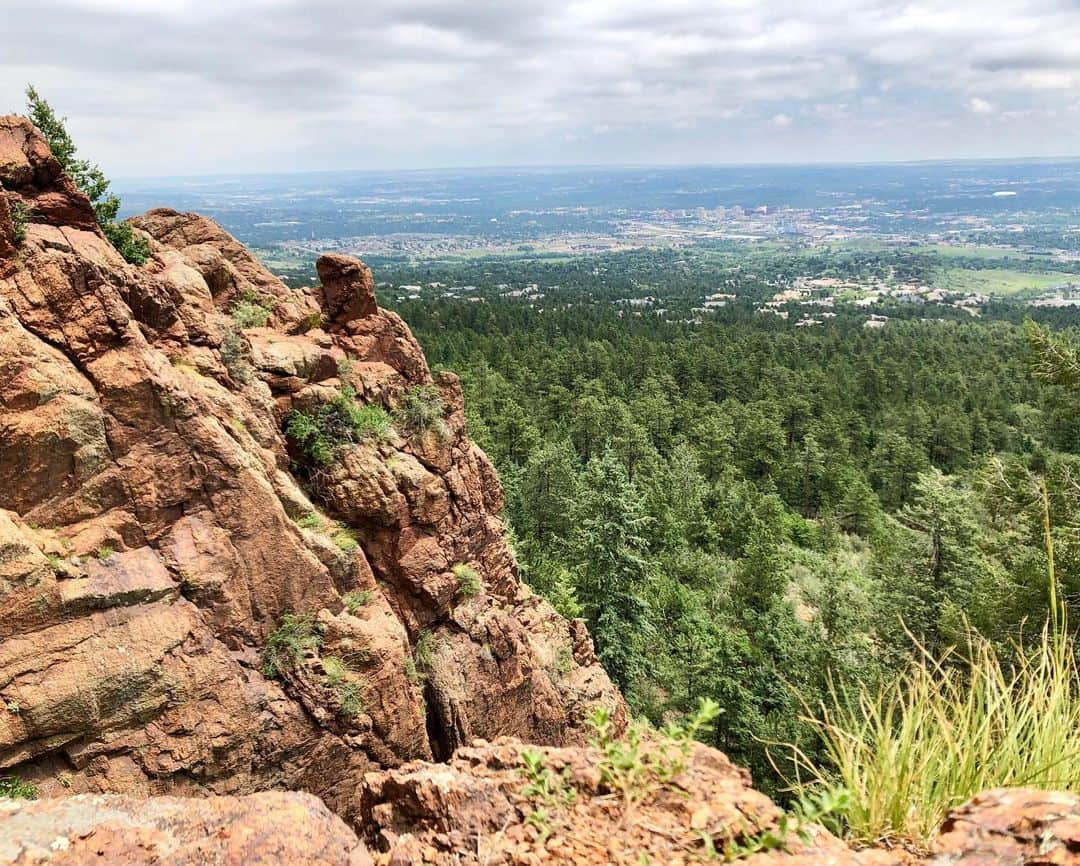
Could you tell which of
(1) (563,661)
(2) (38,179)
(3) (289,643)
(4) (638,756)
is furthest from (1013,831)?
(2) (38,179)

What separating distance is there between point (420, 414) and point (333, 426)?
6.51 feet

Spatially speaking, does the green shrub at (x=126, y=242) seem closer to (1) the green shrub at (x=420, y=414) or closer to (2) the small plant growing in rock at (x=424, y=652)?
(1) the green shrub at (x=420, y=414)

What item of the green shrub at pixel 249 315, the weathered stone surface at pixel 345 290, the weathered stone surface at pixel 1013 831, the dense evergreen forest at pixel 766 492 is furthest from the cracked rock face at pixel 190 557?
the weathered stone surface at pixel 1013 831

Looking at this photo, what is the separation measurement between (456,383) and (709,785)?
11.9 meters

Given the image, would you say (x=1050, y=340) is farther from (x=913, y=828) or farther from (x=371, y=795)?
(x=371, y=795)

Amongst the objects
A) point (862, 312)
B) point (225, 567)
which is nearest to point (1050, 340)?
point (225, 567)

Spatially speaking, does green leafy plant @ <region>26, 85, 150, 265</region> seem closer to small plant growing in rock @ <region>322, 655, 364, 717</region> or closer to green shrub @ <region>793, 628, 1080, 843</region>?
small plant growing in rock @ <region>322, 655, 364, 717</region>

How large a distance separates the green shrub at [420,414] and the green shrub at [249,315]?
11.3 ft

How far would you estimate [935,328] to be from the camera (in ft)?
346

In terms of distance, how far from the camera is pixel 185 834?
482 cm

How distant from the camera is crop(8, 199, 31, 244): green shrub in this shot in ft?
28.0

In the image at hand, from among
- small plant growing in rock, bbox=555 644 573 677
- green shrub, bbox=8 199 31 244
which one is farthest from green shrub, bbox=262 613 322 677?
small plant growing in rock, bbox=555 644 573 677

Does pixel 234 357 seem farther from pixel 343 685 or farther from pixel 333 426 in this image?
pixel 343 685

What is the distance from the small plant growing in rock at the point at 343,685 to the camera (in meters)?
9.30
